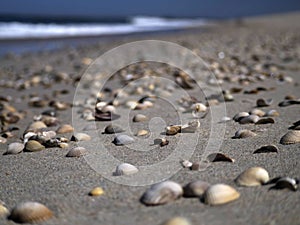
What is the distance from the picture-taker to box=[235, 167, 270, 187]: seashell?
1.39 m

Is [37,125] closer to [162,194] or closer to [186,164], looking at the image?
[186,164]

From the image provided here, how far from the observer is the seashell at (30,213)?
125cm

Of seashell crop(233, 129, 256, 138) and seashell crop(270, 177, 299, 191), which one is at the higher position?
seashell crop(270, 177, 299, 191)

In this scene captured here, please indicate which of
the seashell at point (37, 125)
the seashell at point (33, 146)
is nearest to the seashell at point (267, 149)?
the seashell at point (33, 146)

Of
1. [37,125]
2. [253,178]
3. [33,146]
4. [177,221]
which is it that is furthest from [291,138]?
[37,125]

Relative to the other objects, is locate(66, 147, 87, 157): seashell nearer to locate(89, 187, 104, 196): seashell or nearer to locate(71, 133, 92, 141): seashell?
locate(71, 133, 92, 141): seashell

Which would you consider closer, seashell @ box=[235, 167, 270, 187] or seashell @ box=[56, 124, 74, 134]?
seashell @ box=[235, 167, 270, 187]

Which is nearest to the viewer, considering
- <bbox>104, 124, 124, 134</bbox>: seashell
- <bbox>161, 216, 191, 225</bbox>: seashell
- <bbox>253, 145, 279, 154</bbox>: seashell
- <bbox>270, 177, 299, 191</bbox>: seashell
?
<bbox>161, 216, 191, 225</bbox>: seashell

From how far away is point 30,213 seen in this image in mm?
1255

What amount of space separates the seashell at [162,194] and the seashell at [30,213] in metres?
0.32

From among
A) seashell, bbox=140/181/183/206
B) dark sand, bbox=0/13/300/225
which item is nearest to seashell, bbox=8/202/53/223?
dark sand, bbox=0/13/300/225

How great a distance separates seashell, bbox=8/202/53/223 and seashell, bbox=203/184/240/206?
515 millimetres

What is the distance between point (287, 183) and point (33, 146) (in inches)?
50.5

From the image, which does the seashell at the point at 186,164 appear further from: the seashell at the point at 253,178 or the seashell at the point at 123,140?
the seashell at the point at 123,140
